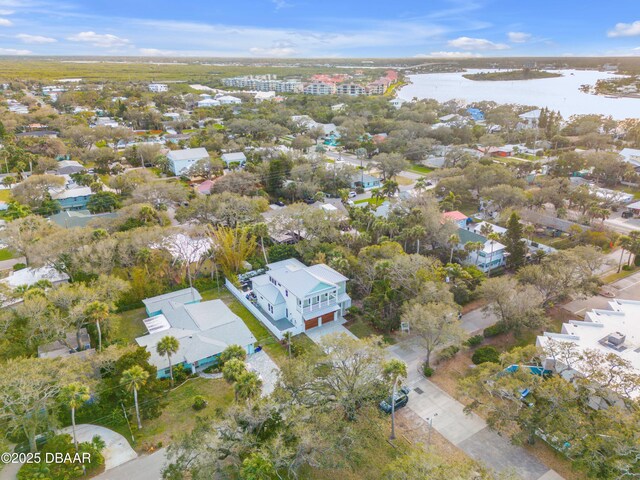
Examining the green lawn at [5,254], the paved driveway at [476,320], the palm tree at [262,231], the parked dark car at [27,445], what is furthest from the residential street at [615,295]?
the green lawn at [5,254]

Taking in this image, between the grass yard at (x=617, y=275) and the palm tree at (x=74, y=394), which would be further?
the grass yard at (x=617, y=275)

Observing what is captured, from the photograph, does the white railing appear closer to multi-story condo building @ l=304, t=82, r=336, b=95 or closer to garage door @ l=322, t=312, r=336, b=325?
garage door @ l=322, t=312, r=336, b=325

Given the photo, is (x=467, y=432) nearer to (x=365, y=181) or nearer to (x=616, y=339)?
(x=616, y=339)

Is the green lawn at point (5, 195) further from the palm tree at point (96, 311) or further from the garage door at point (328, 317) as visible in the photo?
the garage door at point (328, 317)

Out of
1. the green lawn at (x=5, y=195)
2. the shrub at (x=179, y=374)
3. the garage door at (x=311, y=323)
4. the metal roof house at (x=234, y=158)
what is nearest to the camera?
the shrub at (x=179, y=374)

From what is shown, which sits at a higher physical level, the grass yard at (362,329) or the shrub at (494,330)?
the shrub at (494,330)

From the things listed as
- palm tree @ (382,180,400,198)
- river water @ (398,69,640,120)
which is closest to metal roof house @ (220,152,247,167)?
palm tree @ (382,180,400,198)
